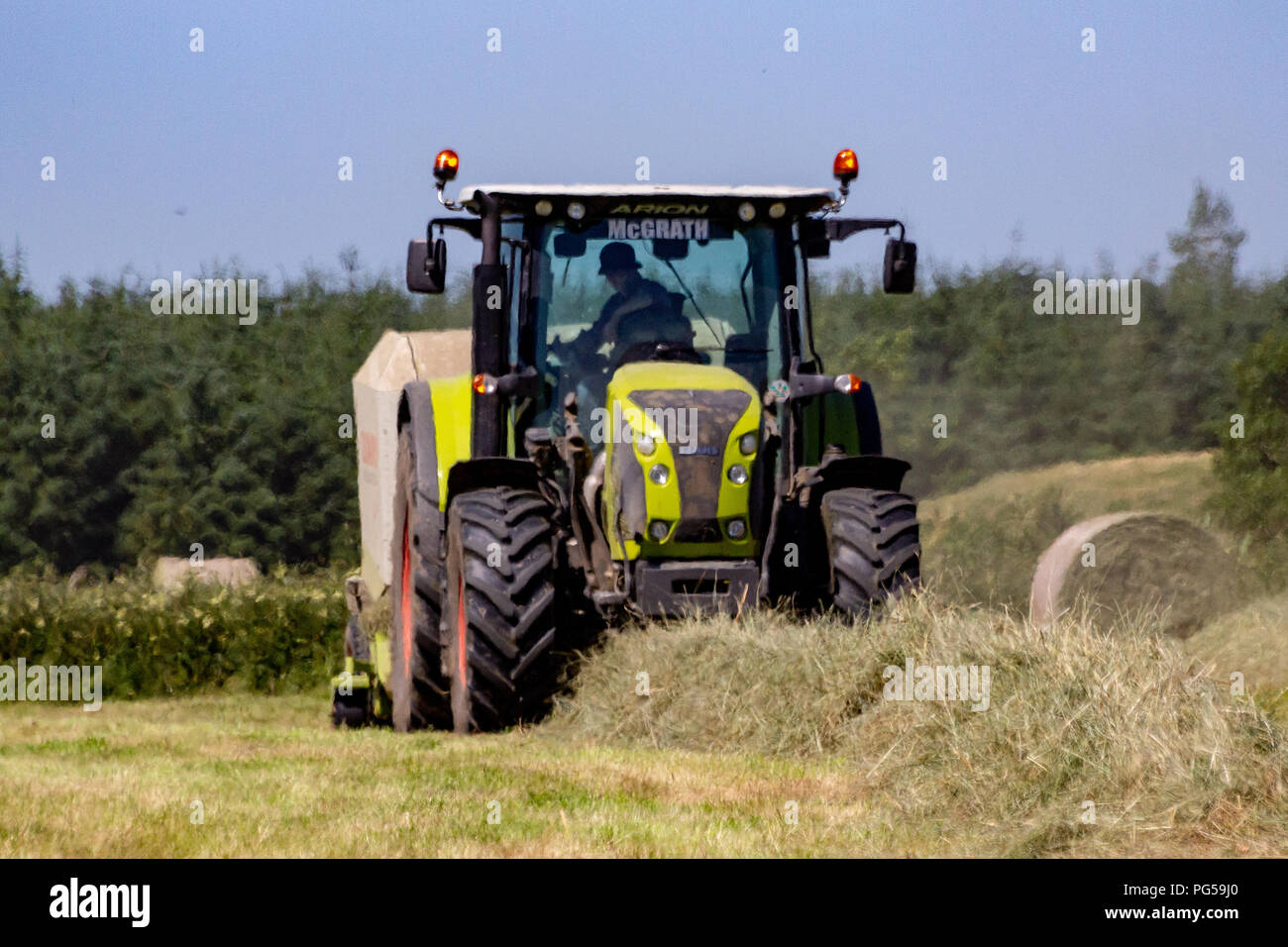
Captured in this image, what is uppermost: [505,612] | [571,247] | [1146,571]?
[571,247]

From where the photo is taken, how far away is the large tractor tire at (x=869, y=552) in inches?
353

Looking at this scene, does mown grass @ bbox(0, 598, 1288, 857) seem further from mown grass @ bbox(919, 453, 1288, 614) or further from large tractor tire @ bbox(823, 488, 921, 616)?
mown grass @ bbox(919, 453, 1288, 614)

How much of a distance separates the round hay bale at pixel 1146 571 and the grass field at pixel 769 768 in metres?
6.18

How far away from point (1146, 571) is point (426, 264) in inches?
313

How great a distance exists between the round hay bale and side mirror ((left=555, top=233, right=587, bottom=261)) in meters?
6.72

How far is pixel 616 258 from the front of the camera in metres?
9.87

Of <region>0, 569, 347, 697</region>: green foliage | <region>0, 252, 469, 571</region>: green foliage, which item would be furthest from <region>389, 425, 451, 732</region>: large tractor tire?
<region>0, 252, 469, 571</region>: green foliage

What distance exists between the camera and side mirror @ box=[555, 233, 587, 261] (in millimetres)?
9922

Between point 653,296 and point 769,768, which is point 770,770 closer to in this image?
point 769,768

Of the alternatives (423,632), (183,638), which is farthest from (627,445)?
(183,638)

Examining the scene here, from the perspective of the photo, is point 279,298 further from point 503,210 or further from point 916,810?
point 916,810

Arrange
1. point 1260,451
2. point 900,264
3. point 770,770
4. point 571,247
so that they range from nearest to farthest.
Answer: point 770,770, point 900,264, point 571,247, point 1260,451

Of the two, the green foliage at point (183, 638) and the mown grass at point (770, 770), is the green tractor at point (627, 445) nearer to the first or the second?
the mown grass at point (770, 770)

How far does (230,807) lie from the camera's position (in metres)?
6.64
